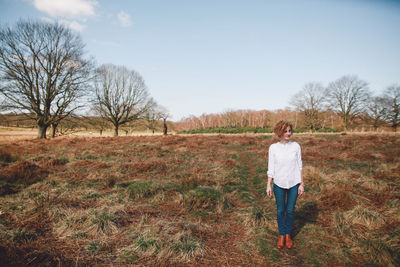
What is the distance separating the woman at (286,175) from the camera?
3.05 m

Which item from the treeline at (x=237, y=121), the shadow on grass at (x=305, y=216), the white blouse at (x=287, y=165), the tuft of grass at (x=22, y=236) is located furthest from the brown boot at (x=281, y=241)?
the treeline at (x=237, y=121)

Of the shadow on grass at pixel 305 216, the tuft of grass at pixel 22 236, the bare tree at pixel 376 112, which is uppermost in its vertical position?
the bare tree at pixel 376 112

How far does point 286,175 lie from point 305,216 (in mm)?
1977

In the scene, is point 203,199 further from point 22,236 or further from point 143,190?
point 22,236

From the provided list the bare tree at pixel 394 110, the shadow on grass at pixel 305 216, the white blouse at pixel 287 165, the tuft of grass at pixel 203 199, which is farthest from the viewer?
the bare tree at pixel 394 110

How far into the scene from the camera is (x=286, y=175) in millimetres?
3043

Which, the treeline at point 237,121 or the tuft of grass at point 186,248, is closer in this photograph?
the tuft of grass at point 186,248

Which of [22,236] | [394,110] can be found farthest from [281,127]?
[394,110]

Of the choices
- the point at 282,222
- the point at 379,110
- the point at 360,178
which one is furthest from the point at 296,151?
the point at 379,110

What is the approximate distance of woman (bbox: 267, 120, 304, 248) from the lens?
3.05 m

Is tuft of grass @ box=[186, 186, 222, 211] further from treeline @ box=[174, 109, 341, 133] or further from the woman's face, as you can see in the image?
treeline @ box=[174, 109, 341, 133]

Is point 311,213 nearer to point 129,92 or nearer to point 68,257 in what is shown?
point 68,257

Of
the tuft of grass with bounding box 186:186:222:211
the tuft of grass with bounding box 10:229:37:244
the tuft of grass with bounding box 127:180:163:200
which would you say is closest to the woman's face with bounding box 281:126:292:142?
the tuft of grass with bounding box 186:186:222:211

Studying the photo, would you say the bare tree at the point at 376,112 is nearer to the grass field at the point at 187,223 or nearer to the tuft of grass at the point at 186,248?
the grass field at the point at 187,223
